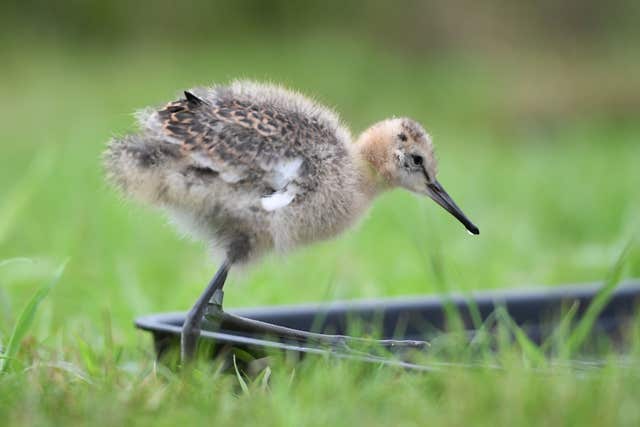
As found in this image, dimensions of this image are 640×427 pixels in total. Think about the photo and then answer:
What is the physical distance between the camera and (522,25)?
11383 mm

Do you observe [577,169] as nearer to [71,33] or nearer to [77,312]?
[77,312]

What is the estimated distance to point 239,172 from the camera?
2.44 m

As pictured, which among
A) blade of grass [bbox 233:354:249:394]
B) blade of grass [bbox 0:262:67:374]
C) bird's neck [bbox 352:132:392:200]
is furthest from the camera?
bird's neck [bbox 352:132:392:200]

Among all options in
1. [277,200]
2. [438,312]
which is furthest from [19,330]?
[438,312]

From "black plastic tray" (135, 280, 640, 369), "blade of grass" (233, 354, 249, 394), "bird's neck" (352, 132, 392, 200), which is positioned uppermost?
"bird's neck" (352, 132, 392, 200)

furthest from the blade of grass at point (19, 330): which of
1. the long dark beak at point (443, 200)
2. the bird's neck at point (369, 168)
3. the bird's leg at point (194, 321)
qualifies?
the long dark beak at point (443, 200)

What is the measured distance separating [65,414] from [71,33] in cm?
1100

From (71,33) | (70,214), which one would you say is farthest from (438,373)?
(71,33)

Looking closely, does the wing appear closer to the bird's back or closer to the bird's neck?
the bird's back

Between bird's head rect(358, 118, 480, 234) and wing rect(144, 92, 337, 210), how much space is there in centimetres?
31

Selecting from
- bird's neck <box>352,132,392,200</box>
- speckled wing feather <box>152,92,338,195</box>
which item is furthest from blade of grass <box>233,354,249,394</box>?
bird's neck <box>352,132,392,200</box>

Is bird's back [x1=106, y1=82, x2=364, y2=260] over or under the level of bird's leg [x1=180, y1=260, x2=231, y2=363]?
A: over

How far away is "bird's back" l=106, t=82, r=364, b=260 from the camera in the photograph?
7.98ft

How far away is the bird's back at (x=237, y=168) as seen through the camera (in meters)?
2.43
